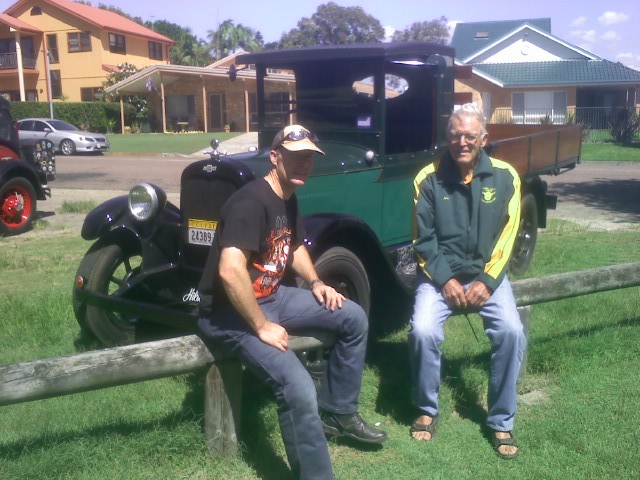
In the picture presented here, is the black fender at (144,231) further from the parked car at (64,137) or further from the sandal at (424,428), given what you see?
the parked car at (64,137)

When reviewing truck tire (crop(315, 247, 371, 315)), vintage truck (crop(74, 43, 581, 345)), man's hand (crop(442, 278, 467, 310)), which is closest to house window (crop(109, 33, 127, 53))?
vintage truck (crop(74, 43, 581, 345))

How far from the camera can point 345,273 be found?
4953mm

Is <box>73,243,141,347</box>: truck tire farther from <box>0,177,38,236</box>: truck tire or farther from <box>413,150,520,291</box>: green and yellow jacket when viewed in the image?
<box>0,177,38,236</box>: truck tire

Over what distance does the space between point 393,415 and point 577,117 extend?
113 ft

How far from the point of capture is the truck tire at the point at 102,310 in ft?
18.1

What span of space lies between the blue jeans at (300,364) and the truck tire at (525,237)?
174 inches

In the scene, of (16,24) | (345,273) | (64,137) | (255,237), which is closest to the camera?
(255,237)

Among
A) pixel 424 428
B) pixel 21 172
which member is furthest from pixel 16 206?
pixel 424 428

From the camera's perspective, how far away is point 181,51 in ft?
226

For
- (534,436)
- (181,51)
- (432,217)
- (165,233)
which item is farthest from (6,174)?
(181,51)

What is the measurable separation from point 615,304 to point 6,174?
8.11m

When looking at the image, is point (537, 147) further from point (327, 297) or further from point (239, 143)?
point (239, 143)

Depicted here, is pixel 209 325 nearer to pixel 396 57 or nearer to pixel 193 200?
pixel 193 200

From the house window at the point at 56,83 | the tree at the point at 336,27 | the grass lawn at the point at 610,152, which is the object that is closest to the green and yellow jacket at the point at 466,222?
the grass lawn at the point at 610,152
